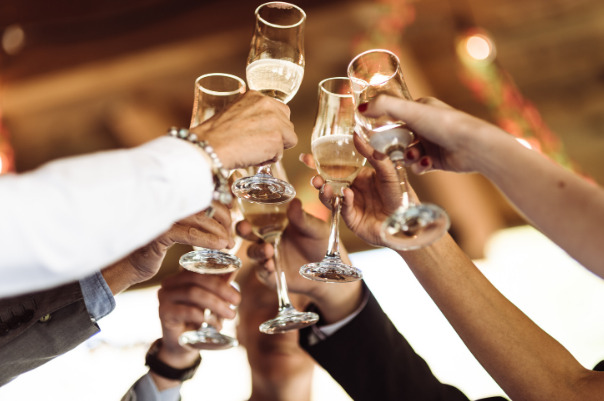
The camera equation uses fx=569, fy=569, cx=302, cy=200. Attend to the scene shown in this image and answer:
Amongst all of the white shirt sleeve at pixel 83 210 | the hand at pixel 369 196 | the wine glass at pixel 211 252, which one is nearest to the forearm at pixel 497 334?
the hand at pixel 369 196

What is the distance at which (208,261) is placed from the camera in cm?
130

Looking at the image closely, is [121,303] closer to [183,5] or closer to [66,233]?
[183,5]

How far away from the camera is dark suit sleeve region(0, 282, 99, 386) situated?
129 cm

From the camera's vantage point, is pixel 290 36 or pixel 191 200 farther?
pixel 290 36

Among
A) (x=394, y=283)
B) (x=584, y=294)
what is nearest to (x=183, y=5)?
(x=394, y=283)

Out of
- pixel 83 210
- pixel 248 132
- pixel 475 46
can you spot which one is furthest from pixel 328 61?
pixel 83 210

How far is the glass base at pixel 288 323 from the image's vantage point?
1281 millimetres

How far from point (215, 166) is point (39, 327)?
66 cm

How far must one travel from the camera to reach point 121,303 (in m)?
5.46

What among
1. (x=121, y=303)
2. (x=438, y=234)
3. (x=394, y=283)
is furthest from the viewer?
(x=121, y=303)

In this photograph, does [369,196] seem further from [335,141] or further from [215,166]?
[215,166]

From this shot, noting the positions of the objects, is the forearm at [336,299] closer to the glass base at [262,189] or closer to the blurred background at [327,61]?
the glass base at [262,189]

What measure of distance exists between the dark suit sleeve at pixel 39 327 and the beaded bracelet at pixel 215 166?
0.57 meters

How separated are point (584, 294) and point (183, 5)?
12.5ft
